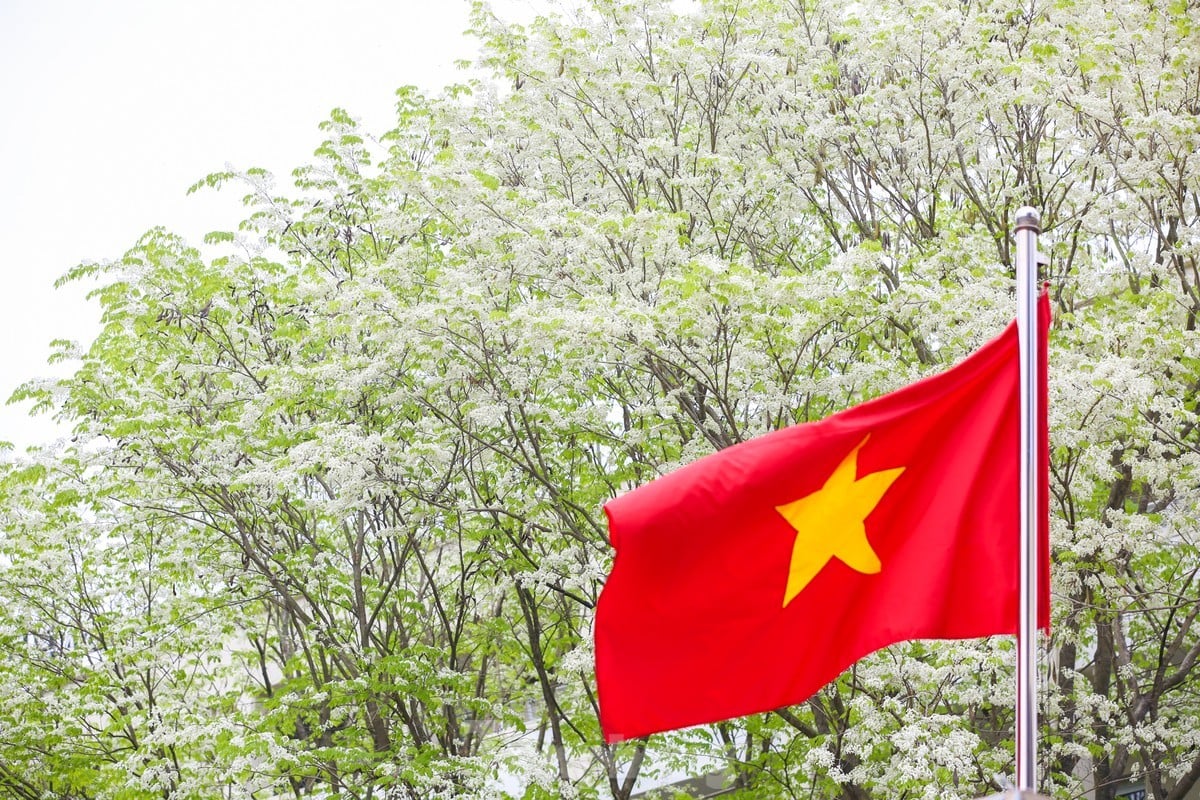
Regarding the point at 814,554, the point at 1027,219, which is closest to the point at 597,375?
the point at 814,554

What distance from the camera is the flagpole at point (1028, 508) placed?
4.25m

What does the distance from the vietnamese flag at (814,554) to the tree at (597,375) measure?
4.92m

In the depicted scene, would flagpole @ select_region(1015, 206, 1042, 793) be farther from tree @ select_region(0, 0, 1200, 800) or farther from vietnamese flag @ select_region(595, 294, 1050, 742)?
tree @ select_region(0, 0, 1200, 800)

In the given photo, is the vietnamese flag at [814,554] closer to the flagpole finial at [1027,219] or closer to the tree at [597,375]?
the flagpole finial at [1027,219]

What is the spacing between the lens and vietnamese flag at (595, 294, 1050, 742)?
16.2 ft

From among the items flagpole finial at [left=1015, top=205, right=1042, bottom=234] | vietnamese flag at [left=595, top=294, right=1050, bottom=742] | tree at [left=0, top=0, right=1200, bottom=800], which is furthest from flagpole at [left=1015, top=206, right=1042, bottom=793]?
tree at [left=0, top=0, right=1200, bottom=800]

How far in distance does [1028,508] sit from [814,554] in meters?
0.95

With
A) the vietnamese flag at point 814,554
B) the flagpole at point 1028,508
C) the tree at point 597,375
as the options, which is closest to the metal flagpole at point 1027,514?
the flagpole at point 1028,508

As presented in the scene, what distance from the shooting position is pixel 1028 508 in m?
4.46

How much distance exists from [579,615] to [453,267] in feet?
18.4

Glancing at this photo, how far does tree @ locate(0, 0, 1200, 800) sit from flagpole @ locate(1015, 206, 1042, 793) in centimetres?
550

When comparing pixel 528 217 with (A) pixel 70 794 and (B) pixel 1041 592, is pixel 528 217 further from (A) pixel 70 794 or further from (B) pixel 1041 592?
(A) pixel 70 794

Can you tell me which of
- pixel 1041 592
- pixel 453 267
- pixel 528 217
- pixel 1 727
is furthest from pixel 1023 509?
pixel 1 727

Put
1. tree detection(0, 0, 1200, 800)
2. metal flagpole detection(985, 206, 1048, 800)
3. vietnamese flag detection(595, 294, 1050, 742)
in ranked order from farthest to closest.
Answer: tree detection(0, 0, 1200, 800), vietnamese flag detection(595, 294, 1050, 742), metal flagpole detection(985, 206, 1048, 800)
